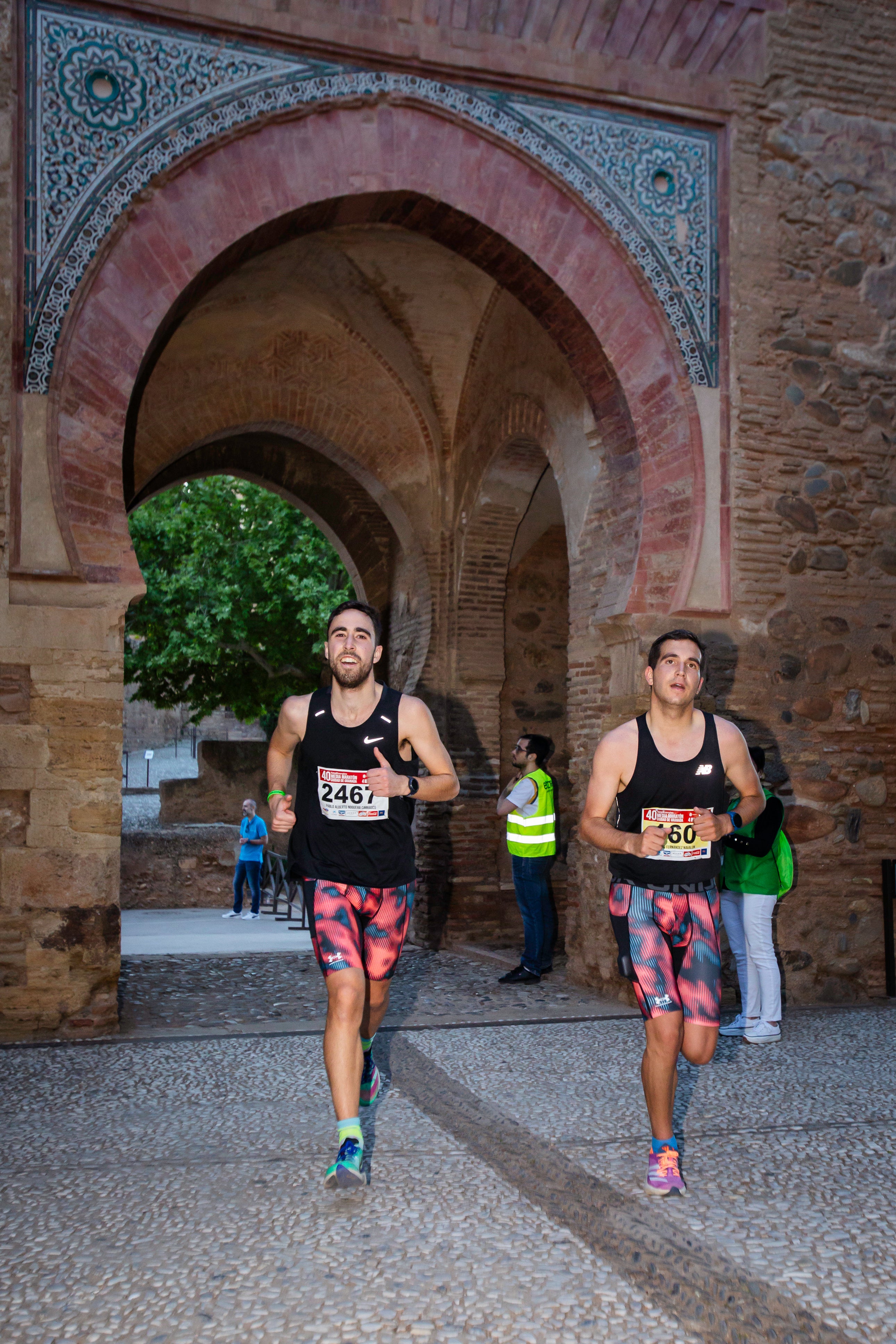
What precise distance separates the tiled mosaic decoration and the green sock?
13.2ft

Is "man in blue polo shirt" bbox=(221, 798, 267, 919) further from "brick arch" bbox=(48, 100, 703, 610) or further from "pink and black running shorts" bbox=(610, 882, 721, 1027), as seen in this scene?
"pink and black running shorts" bbox=(610, 882, 721, 1027)

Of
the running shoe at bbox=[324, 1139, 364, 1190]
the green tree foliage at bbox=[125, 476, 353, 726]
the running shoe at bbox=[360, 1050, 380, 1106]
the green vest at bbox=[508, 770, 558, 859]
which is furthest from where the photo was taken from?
the green tree foliage at bbox=[125, 476, 353, 726]

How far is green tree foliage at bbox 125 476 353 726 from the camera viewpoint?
19.4 meters

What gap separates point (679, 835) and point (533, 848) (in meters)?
3.96

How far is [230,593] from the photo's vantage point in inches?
769

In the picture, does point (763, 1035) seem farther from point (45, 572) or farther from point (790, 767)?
point (45, 572)

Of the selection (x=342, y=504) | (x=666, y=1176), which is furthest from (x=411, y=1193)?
(x=342, y=504)

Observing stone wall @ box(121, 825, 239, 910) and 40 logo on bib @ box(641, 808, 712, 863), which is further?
stone wall @ box(121, 825, 239, 910)

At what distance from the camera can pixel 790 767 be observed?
22.8 feet

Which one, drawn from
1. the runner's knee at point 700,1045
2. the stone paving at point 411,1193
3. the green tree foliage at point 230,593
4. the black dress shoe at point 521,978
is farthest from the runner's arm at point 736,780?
the green tree foliage at point 230,593

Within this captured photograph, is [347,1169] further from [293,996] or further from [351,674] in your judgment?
[293,996]

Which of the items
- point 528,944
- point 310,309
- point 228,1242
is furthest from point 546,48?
point 228,1242

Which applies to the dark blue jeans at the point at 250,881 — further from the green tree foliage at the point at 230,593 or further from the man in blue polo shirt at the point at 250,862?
the green tree foliage at the point at 230,593

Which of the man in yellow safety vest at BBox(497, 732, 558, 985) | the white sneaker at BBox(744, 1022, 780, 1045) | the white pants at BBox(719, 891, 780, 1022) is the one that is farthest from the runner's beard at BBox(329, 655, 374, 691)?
the man in yellow safety vest at BBox(497, 732, 558, 985)
